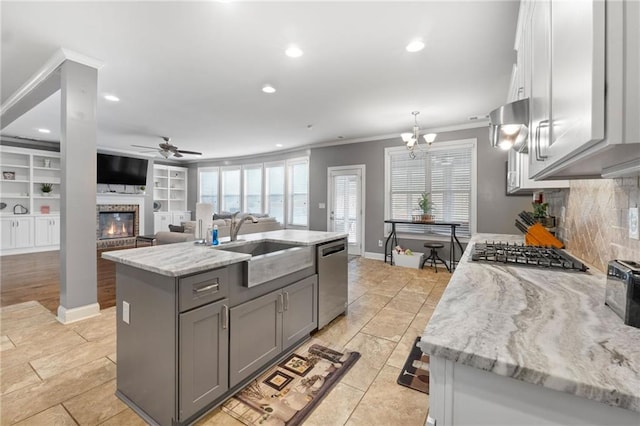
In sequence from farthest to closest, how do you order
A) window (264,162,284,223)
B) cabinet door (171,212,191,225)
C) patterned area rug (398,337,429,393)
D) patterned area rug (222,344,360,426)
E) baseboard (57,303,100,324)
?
cabinet door (171,212,191,225) < window (264,162,284,223) < baseboard (57,303,100,324) < patterned area rug (398,337,429,393) < patterned area rug (222,344,360,426)

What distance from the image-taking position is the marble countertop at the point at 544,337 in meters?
0.57

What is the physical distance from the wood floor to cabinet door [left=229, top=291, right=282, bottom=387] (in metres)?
2.46

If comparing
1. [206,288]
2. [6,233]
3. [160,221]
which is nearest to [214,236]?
[206,288]

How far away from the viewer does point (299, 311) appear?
93.0 inches

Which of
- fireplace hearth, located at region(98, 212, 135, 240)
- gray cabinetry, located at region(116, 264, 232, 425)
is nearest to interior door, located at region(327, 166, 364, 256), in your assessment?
gray cabinetry, located at region(116, 264, 232, 425)

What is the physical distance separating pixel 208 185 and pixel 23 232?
4.62m

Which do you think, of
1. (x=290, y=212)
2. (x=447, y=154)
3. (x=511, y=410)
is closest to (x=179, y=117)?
(x=290, y=212)

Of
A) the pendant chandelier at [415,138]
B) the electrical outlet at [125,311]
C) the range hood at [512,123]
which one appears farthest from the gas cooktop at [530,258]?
the pendant chandelier at [415,138]

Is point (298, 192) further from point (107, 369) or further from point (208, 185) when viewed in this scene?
point (107, 369)

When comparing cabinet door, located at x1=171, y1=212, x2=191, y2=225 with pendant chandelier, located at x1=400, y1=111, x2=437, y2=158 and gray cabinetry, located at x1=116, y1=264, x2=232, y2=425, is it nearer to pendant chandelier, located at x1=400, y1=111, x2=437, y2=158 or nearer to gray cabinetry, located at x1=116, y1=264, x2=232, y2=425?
pendant chandelier, located at x1=400, y1=111, x2=437, y2=158

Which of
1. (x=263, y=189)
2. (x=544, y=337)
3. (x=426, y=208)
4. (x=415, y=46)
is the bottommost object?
(x=544, y=337)

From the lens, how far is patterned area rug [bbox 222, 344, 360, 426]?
5.37 ft

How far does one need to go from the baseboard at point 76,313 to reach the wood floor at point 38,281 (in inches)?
11.5

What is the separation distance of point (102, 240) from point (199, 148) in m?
3.48
